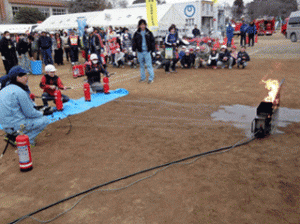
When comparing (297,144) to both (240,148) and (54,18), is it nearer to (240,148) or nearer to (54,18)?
(240,148)

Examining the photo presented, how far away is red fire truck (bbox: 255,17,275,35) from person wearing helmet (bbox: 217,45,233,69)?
81.2ft

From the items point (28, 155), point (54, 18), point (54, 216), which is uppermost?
point (54, 18)

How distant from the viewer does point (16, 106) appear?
4695 millimetres

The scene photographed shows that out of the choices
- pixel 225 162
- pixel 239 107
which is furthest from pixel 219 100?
pixel 225 162

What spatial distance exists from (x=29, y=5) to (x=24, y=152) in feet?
222

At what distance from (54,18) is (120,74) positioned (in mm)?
20189

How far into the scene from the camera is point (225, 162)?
4.14m

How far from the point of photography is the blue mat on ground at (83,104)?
679 cm

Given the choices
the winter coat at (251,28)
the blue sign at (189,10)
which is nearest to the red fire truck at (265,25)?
the blue sign at (189,10)

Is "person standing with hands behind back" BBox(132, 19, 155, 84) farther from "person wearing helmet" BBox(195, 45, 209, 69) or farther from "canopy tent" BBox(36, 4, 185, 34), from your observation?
"canopy tent" BBox(36, 4, 185, 34)

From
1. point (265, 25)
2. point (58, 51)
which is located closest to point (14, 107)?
point (58, 51)

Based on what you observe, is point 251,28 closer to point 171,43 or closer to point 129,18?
point 129,18

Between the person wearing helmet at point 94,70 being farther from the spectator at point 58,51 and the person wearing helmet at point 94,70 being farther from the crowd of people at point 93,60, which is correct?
the spectator at point 58,51

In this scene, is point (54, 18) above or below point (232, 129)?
A: above
